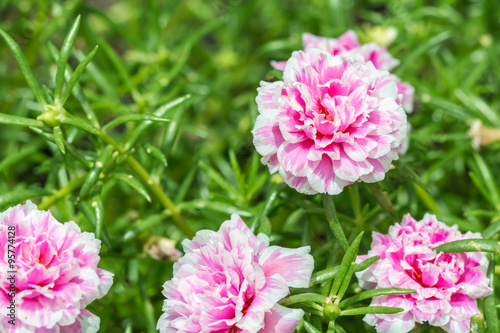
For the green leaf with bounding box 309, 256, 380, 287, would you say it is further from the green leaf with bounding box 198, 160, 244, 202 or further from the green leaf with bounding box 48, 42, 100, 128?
the green leaf with bounding box 48, 42, 100, 128

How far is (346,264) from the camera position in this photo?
44.0 inches

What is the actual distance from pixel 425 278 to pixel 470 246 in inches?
4.8

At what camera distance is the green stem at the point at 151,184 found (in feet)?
4.45

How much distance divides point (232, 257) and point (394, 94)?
508mm

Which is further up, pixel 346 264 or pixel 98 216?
pixel 98 216

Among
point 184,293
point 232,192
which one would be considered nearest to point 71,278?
point 184,293

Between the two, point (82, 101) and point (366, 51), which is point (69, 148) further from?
point (366, 51)

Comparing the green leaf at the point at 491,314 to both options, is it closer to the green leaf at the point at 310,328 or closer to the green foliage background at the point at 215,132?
the green foliage background at the point at 215,132

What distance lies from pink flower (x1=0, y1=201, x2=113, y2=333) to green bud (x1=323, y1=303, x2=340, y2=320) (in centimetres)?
47

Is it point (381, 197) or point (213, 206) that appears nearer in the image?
point (381, 197)

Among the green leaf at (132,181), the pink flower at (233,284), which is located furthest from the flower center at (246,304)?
the green leaf at (132,181)

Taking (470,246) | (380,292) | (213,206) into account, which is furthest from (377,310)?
(213,206)

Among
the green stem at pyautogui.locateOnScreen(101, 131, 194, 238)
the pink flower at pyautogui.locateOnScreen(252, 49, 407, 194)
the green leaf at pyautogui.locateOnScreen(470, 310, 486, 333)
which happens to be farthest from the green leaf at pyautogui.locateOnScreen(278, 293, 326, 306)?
the green stem at pyautogui.locateOnScreen(101, 131, 194, 238)

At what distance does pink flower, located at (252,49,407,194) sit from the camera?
1073mm
